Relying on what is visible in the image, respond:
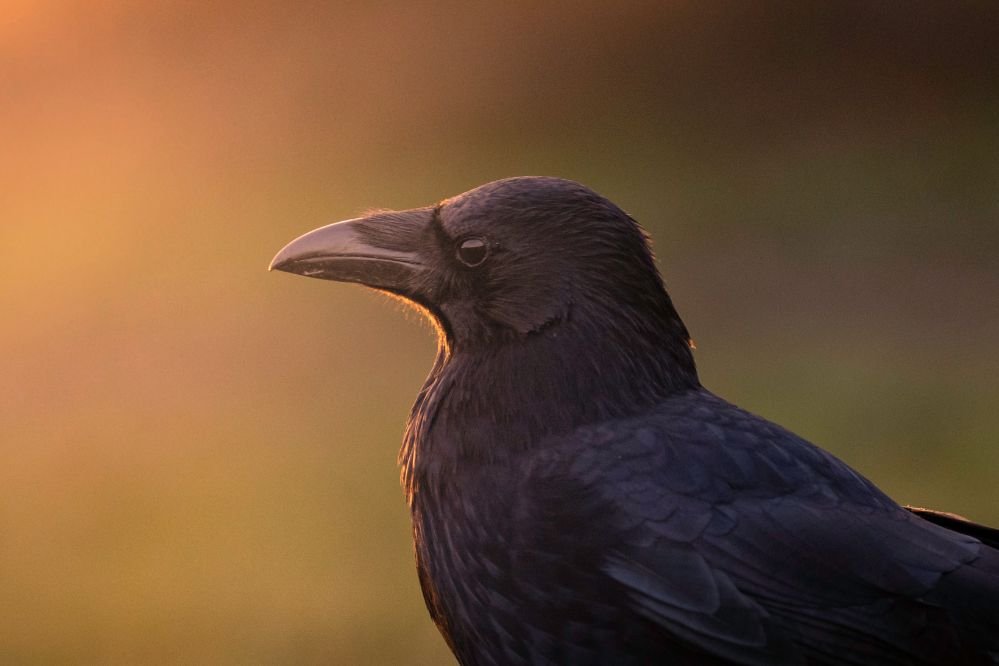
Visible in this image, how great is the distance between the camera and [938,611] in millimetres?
2811

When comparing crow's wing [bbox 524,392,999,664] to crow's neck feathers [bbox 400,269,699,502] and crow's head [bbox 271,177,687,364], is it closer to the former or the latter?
crow's neck feathers [bbox 400,269,699,502]

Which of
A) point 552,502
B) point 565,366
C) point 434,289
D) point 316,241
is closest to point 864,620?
point 552,502

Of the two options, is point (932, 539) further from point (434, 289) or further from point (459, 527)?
point (434, 289)

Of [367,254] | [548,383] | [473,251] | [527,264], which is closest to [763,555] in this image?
[548,383]

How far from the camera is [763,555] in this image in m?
2.84

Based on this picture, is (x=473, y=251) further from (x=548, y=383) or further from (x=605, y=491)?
(x=605, y=491)

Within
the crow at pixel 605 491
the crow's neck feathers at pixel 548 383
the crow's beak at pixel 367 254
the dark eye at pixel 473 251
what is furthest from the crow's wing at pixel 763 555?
the crow's beak at pixel 367 254

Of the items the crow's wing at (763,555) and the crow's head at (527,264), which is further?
the crow's head at (527,264)

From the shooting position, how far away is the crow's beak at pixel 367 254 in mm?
3375

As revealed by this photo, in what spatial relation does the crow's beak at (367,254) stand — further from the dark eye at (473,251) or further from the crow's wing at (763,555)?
the crow's wing at (763,555)

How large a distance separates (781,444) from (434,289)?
1030mm

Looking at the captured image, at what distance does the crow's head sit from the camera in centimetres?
321

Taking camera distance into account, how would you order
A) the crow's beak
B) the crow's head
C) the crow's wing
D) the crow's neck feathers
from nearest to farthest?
the crow's wing < the crow's neck feathers < the crow's head < the crow's beak

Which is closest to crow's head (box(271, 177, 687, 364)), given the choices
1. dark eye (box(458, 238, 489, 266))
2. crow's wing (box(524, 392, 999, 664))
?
dark eye (box(458, 238, 489, 266))
